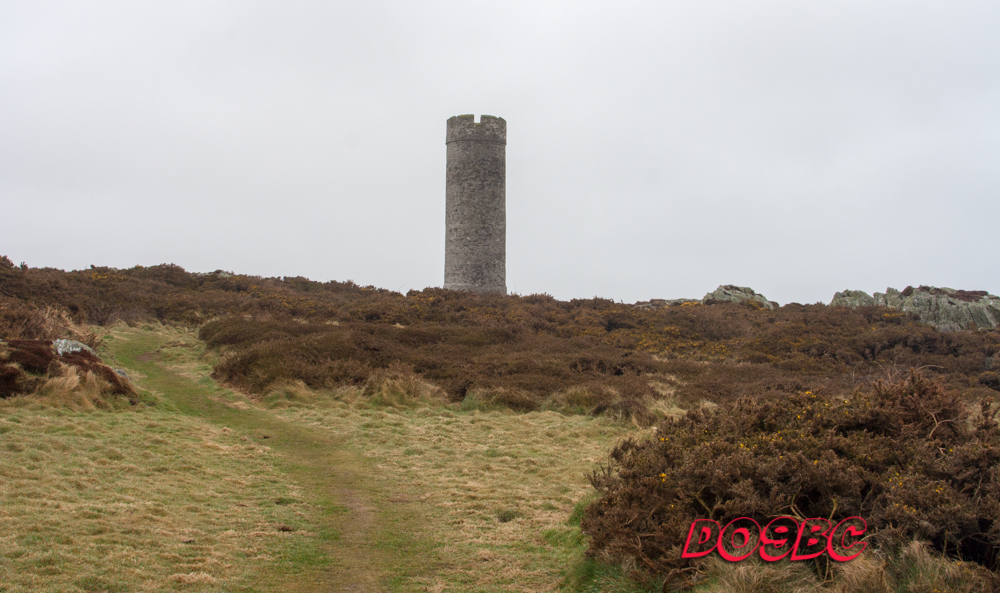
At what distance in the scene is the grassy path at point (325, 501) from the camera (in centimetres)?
523

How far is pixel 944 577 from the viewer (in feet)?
11.1

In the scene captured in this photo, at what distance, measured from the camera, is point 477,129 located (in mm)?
33406

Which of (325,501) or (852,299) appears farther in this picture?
(852,299)

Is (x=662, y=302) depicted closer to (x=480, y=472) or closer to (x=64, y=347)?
(x=480, y=472)

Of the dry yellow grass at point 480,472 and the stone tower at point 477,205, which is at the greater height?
the stone tower at point 477,205

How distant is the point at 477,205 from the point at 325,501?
26700 mm

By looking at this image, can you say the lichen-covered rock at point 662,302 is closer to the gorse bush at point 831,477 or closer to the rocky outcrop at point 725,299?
the rocky outcrop at point 725,299

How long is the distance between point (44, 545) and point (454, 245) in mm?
29040

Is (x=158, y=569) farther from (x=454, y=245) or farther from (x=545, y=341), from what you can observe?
(x=454, y=245)

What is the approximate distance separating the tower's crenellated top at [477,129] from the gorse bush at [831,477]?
29.2 m

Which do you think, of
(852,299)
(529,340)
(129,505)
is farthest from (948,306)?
(129,505)

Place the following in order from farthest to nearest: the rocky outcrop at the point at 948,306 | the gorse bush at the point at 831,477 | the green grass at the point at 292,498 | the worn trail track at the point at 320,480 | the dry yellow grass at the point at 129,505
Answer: the rocky outcrop at the point at 948,306 < the worn trail track at the point at 320,480 < the green grass at the point at 292,498 < the dry yellow grass at the point at 129,505 < the gorse bush at the point at 831,477

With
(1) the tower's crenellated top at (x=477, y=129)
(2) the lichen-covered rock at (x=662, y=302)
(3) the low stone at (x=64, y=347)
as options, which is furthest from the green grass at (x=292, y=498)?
(1) the tower's crenellated top at (x=477, y=129)

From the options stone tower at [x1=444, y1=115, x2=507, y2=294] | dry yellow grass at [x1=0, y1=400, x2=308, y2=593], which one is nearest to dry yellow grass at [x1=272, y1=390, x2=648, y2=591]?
dry yellow grass at [x1=0, y1=400, x2=308, y2=593]
